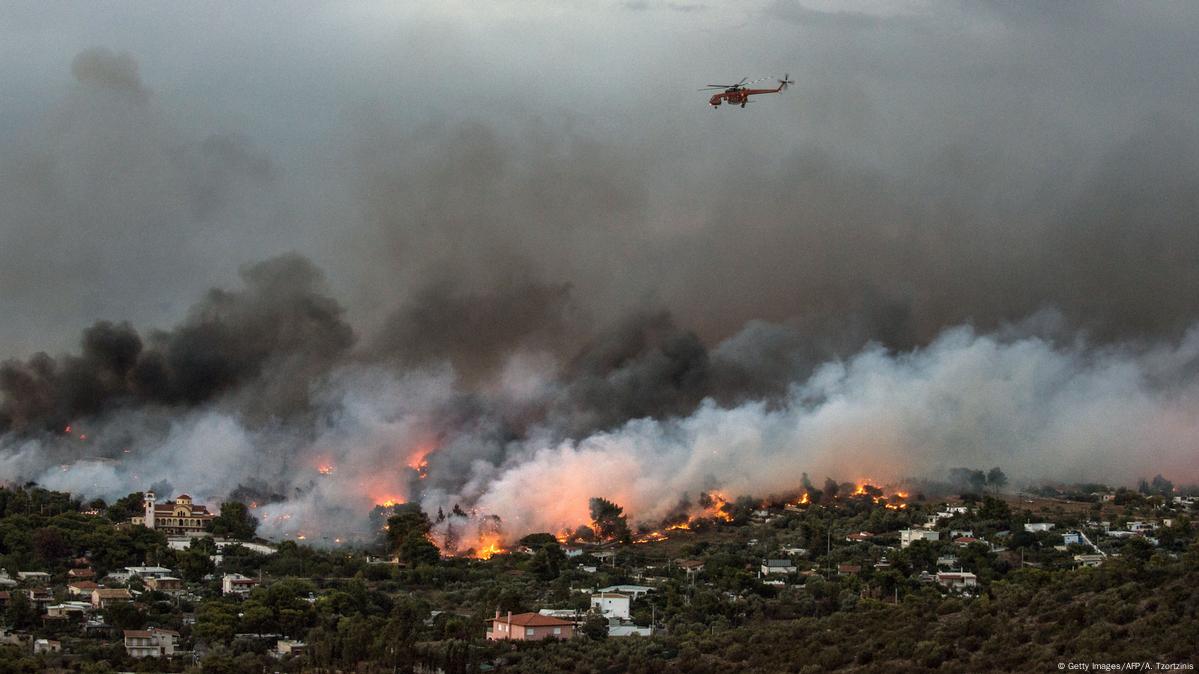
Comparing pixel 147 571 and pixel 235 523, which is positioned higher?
pixel 235 523

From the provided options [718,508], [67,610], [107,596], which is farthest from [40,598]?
[718,508]

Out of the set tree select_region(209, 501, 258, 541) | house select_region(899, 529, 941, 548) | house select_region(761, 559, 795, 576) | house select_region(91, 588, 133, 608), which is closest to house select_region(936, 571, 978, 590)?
house select_region(761, 559, 795, 576)

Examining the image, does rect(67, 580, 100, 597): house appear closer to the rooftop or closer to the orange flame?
the rooftop

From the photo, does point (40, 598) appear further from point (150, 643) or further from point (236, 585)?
point (150, 643)

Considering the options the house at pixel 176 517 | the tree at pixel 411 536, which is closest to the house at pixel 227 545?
the tree at pixel 411 536

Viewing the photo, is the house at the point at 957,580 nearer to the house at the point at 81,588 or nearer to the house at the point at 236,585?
the house at the point at 236,585

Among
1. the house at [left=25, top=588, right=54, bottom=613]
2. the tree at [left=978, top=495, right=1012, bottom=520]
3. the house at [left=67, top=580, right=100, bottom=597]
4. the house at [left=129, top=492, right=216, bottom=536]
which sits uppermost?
the house at [left=129, top=492, right=216, bottom=536]

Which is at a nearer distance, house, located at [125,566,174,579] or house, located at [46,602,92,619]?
house, located at [46,602,92,619]

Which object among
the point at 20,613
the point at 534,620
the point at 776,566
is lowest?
the point at 534,620
